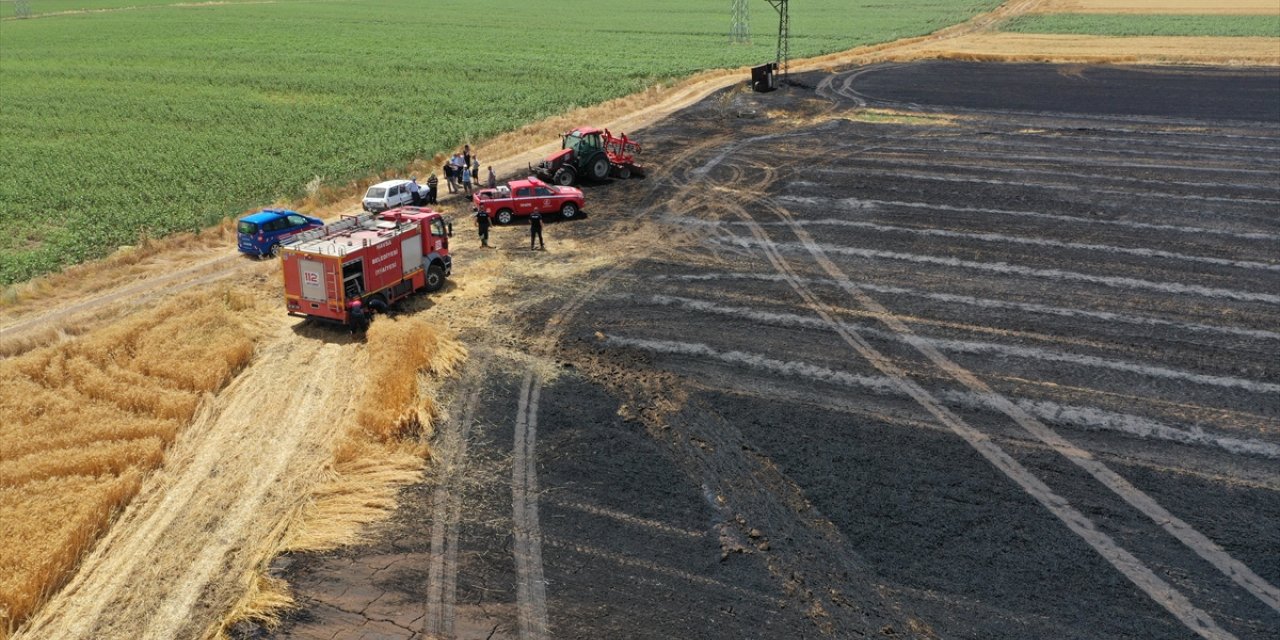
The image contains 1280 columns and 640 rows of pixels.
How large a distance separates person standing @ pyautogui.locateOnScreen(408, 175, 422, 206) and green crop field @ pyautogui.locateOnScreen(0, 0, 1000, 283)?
5354 millimetres

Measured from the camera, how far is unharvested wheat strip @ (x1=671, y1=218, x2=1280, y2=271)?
29.6 meters

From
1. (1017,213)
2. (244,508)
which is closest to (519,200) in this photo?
(1017,213)

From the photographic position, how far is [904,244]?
3138cm

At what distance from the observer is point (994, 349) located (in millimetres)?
23578

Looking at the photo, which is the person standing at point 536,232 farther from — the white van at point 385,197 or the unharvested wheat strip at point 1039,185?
the unharvested wheat strip at point 1039,185

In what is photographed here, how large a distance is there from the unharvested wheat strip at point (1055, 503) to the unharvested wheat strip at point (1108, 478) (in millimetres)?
99

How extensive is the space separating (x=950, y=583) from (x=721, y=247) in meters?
17.7

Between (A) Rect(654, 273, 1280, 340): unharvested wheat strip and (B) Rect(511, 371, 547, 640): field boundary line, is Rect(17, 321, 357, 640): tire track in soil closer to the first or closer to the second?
(B) Rect(511, 371, 547, 640): field boundary line

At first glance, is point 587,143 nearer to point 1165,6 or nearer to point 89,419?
point 89,419

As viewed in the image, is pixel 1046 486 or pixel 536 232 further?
pixel 536 232

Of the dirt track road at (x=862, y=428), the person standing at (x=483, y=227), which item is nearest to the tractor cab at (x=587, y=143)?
the dirt track road at (x=862, y=428)

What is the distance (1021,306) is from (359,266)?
18.2m

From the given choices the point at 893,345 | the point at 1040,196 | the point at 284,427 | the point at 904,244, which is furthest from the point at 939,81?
the point at 284,427

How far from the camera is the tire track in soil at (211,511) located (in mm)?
14609
